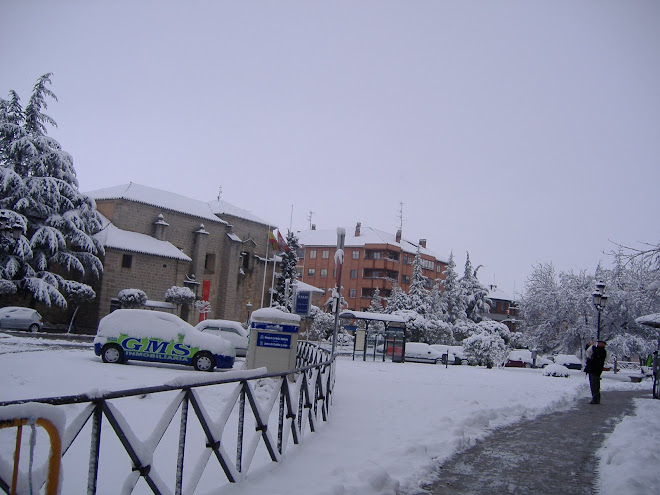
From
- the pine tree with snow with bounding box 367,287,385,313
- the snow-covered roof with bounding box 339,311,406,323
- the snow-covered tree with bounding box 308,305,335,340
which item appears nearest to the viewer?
the snow-covered roof with bounding box 339,311,406,323

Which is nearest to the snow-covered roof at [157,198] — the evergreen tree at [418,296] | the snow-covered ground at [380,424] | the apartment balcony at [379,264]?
the evergreen tree at [418,296]

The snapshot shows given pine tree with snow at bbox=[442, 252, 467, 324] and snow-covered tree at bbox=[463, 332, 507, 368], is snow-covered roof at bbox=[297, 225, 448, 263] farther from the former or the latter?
snow-covered tree at bbox=[463, 332, 507, 368]

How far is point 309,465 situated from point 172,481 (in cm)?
148

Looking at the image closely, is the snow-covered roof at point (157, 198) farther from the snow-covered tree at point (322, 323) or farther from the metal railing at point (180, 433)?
the metal railing at point (180, 433)

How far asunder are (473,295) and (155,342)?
51.6 metres

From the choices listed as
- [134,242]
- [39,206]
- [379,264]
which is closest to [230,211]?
[134,242]

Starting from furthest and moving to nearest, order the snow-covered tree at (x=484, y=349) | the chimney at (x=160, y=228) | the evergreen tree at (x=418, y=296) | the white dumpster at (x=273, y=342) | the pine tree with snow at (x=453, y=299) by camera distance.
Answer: the pine tree with snow at (x=453, y=299) < the evergreen tree at (x=418, y=296) < the chimney at (x=160, y=228) < the snow-covered tree at (x=484, y=349) < the white dumpster at (x=273, y=342)

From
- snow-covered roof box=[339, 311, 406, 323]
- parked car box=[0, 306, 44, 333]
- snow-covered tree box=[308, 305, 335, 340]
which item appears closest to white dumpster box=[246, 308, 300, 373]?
snow-covered roof box=[339, 311, 406, 323]

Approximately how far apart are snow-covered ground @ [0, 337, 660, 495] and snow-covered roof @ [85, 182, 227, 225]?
30.1 m

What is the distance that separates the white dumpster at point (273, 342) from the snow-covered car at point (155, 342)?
167 inches

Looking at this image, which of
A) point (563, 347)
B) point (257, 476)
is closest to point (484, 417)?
point (257, 476)

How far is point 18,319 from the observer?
1184 inches

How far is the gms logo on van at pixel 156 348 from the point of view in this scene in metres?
16.0

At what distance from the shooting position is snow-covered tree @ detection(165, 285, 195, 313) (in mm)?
41906
